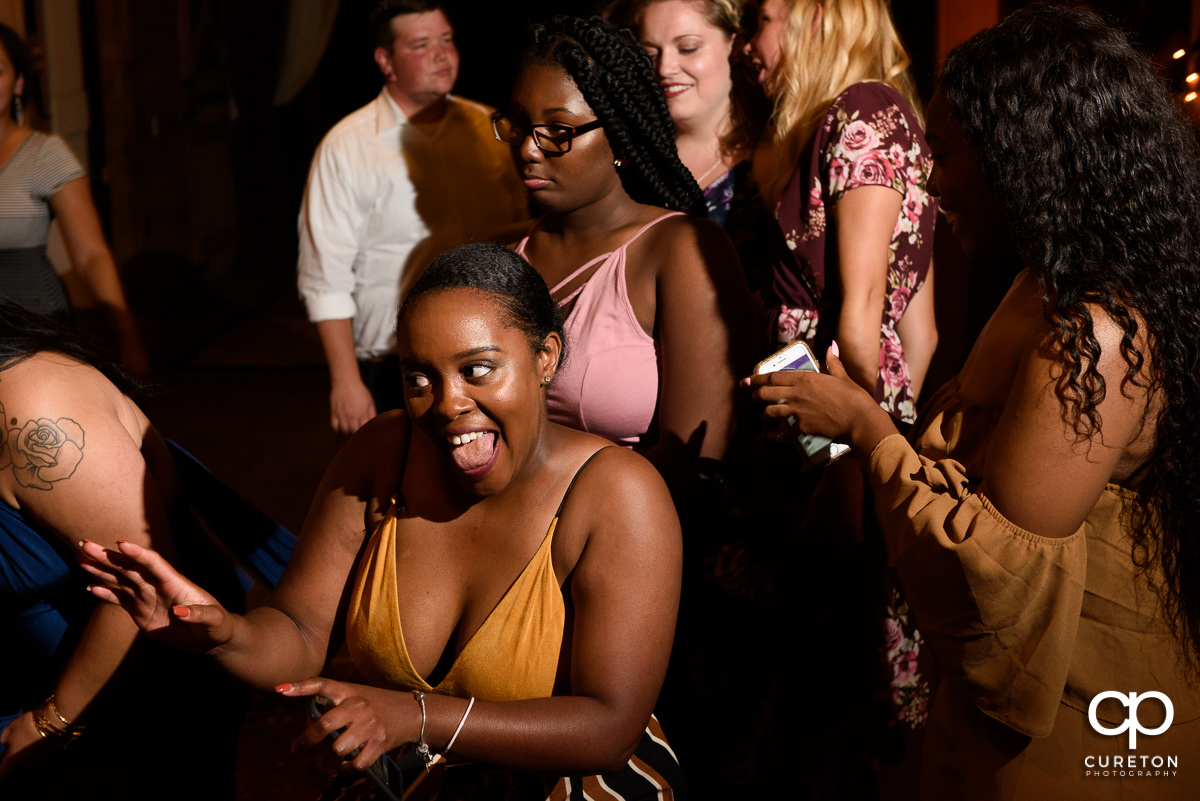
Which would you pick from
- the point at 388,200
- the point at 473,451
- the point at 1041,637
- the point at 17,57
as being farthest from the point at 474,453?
the point at 17,57

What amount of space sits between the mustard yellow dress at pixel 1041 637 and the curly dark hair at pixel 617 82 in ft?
3.17

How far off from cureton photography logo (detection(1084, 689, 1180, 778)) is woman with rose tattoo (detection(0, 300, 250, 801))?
143cm

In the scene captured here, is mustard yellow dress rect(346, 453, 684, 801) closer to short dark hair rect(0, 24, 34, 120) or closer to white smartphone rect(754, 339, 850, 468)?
white smartphone rect(754, 339, 850, 468)

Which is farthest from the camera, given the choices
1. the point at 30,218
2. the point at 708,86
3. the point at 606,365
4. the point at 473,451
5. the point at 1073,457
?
the point at 30,218

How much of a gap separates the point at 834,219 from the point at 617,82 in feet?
1.71

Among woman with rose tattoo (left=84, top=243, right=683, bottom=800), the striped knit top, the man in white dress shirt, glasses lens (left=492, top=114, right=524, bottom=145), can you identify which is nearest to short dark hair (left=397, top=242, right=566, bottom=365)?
woman with rose tattoo (left=84, top=243, right=683, bottom=800)

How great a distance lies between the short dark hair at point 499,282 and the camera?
1.61 metres

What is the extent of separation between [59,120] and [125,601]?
630 cm

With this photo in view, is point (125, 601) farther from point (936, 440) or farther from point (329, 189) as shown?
point (329, 189)

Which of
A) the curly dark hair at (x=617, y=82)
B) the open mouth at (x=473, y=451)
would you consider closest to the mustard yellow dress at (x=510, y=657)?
the open mouth at (x=473, y=451)

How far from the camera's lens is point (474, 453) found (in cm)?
161

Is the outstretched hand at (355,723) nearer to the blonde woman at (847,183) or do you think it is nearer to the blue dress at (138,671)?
the blue dress at (138,671)

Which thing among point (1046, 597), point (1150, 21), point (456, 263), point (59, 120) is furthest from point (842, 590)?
point (59, 120)

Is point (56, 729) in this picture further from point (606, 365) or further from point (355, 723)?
point (606, 365)
